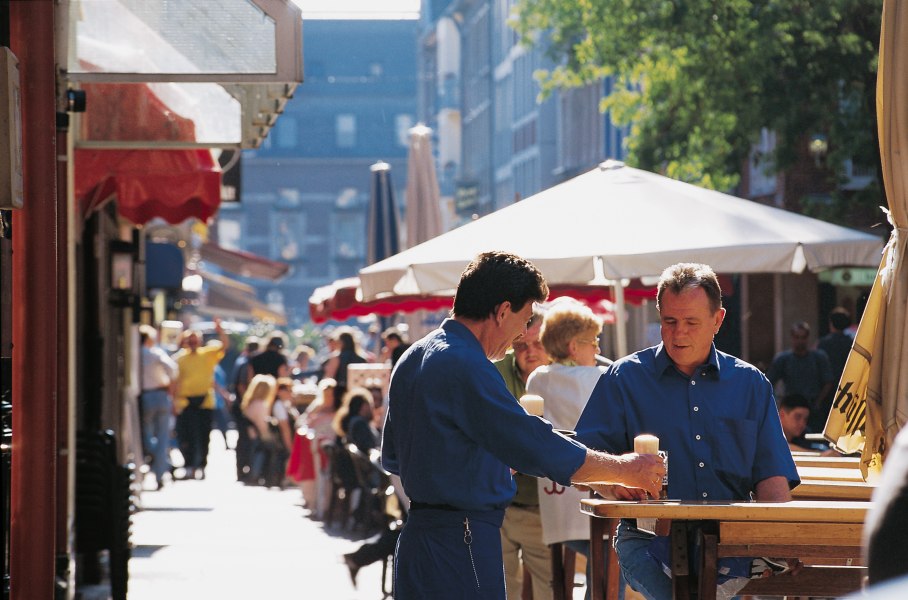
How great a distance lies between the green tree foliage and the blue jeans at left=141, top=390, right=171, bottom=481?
6010mm

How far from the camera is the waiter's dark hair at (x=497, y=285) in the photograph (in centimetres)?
558

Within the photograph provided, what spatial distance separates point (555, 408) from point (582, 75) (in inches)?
545

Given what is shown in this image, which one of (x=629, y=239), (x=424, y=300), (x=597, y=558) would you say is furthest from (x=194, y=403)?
(x=597, y=558)

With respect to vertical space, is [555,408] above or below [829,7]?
below

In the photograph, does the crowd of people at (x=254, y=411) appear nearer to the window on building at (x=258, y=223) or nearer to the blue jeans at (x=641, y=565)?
→ the blue jeans at (x=641, y=565)

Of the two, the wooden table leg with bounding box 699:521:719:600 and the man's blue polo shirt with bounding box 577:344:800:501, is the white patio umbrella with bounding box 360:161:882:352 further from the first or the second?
the wooden table leg with bounding box 699:521:719:600

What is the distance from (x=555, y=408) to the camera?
8.33m

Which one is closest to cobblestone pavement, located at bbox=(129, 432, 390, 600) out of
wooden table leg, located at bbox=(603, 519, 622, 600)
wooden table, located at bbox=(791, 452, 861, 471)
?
wooden table, located at bbox=(791, 452, 861, 471)

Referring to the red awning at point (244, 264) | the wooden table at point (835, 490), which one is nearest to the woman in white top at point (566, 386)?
the wooden table at point (835, 490)

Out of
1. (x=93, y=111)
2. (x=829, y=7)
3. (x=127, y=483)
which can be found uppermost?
(x=829, y=7)

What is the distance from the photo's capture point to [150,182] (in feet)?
43.0

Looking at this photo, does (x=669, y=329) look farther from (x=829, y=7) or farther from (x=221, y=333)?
(x=221, y=333)

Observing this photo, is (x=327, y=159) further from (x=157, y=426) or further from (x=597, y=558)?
(x=597, y=558)

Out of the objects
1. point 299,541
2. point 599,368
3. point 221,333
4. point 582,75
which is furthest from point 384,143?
point 599,368
